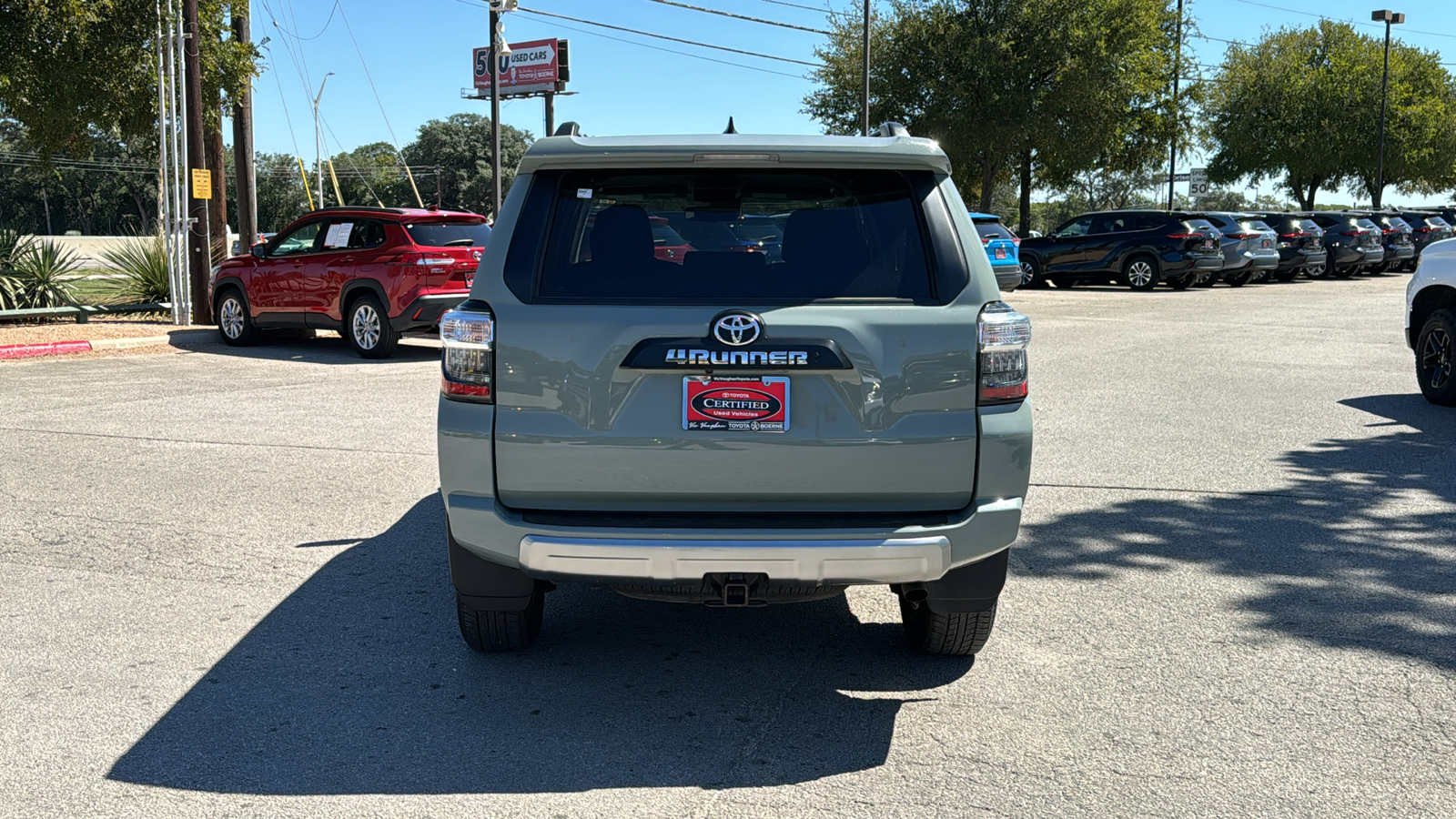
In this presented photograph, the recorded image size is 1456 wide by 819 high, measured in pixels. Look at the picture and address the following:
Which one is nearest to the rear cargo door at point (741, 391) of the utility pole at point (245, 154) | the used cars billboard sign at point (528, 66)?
the utility pole at point (245, 154)

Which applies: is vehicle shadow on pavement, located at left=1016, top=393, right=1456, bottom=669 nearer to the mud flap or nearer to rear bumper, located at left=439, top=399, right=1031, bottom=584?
the mud flap

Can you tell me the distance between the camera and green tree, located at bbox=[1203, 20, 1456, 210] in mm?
52219

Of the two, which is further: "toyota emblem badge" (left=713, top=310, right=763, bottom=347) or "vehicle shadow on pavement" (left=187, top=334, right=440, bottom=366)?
"vehicle shadow on pavement" (left=187, top=334, right=440, bottom=366)

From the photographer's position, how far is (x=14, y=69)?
56.6 feet

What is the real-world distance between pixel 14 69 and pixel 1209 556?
56.2 feet

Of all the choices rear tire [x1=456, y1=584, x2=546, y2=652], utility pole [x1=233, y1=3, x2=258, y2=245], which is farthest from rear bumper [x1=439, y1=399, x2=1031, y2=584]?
→ utility pole [x1=233, y1=3, x2=258, y2=245]

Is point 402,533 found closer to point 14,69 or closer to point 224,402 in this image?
point 224,402

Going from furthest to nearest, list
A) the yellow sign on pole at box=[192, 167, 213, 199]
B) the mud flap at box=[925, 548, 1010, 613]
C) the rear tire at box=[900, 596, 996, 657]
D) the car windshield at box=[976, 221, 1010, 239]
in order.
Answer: the car windshield at box=[976, 221, 1010, 239] < the yellow sign on pole at box=[192, 167, 213, 199] < the rear tire at box=[900, 596, 996, 657] < the mud flap at box=[925, 548, 1010, 613]

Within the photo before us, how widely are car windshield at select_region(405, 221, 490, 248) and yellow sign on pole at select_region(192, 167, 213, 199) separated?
5297 millimetres

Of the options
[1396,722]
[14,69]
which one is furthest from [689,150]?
[14,69]

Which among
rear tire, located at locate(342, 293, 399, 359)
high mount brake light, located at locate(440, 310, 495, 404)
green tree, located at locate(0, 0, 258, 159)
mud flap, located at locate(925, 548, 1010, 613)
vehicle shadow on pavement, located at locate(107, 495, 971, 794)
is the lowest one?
vehicle shadow on pavement, located at locate(107, 495, 971, 794)

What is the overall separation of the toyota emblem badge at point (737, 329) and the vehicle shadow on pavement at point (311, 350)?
11.4m

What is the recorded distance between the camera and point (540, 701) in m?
4.21

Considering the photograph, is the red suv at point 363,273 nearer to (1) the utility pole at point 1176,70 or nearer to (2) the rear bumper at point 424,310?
(2) the rear bumper at point 424,310
